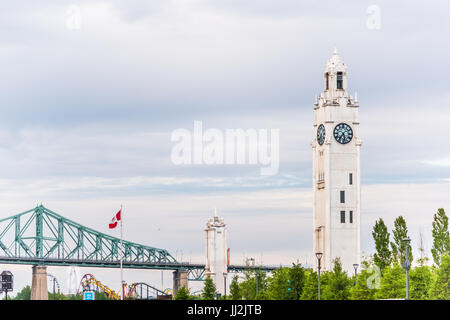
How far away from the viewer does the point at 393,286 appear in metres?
88.8

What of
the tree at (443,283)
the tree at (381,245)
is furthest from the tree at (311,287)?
the tree at (381,245)

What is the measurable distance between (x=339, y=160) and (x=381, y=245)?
64.2 feet

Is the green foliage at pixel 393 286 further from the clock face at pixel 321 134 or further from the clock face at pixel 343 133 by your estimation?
the clock face at pixel 321 134

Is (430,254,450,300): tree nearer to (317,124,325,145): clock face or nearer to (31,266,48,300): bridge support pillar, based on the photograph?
(317,124,325,145): clock face

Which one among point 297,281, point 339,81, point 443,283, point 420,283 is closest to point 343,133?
point 339,81

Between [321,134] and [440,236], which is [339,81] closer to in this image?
[321,134]

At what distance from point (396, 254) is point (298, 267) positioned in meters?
33.1

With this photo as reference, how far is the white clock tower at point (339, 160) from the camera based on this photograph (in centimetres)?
14275

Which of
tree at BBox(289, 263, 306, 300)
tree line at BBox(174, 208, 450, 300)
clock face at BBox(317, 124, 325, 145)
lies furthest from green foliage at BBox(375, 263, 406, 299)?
clock face at BBox(317, 124, 325, 145)

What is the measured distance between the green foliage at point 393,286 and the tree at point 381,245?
112 feet

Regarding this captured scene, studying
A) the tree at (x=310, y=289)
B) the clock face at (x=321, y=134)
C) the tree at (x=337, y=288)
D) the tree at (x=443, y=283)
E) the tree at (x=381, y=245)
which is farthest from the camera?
the clock face at (x=321, y=134)
